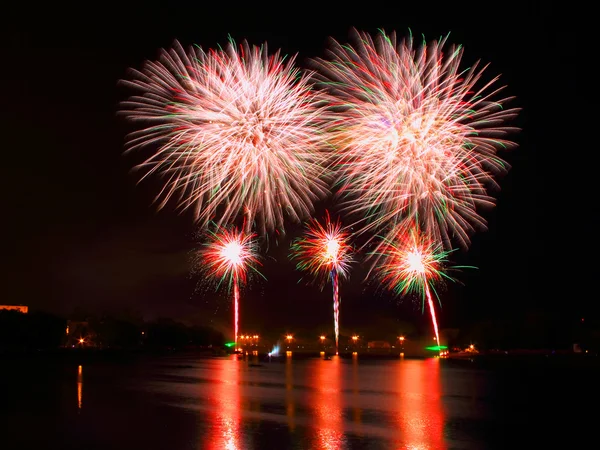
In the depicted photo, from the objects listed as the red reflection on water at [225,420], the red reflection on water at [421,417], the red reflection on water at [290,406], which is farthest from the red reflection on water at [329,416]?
the red reflection on water at [225,420]

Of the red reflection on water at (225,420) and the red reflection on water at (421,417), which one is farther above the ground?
the red reflection on water at (225,420)

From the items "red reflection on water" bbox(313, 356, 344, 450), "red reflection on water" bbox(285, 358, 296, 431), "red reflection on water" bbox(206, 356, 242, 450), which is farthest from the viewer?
"red reflection on water" bbox(285, 358, 296, 431)

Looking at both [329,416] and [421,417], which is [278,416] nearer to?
[329,416]

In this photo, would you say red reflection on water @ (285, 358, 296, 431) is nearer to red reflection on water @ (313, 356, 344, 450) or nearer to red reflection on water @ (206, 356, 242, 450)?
red reflection on water @ (313, 356, 344, 450)

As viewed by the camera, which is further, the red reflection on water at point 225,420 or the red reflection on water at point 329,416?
the red reflection on water at point 329,416

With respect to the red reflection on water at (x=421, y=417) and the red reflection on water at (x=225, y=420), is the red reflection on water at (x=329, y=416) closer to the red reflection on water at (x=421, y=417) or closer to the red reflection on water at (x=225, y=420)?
the red reflection on water at (x=421, y=417)

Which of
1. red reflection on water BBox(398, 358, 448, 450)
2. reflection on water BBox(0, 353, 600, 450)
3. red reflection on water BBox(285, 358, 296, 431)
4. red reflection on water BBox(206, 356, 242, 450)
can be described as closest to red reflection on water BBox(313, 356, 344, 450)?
reflection on water BBox(0, 353, 600, 450)

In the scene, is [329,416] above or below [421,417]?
above

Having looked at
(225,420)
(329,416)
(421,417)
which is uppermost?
(225,420)

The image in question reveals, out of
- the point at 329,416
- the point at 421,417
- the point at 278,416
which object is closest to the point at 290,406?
the point at 278,416

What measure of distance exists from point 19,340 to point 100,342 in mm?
30101

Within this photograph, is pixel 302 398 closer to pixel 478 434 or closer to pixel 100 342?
pixel 478 434

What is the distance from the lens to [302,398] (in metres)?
21.6

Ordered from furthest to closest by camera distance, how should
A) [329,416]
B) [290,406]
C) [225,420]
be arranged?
1. [290,406]
2. [329,416]
3. [225,420]
